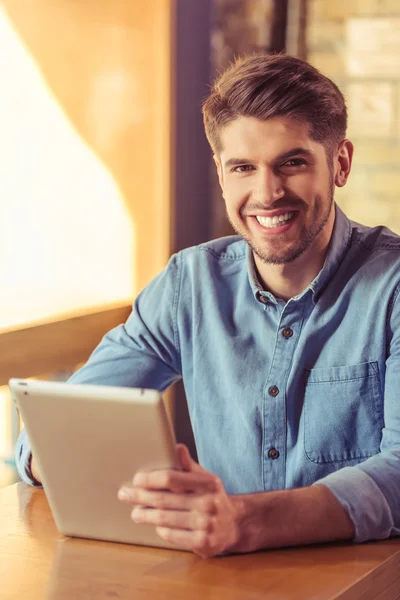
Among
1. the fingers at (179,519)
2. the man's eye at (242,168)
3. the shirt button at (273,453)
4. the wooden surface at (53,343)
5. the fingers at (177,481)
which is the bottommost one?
the wooden surface at (53,343)

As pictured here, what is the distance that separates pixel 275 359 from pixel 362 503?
43 centimetres

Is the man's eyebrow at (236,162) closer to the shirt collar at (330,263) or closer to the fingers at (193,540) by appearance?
the shirt collar at (330,263)

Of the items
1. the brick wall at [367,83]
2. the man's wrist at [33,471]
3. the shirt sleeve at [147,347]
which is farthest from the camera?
the brick wall at [367,83]

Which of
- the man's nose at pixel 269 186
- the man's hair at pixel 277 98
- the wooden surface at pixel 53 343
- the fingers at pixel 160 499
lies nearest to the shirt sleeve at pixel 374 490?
the fingers at pixel 160 499

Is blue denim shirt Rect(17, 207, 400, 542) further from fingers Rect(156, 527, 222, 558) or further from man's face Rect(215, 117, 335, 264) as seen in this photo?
fingers Rect(156, 527, 222, 558)

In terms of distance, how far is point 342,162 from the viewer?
6.80ft

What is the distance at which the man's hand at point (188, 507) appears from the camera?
4.59 feet

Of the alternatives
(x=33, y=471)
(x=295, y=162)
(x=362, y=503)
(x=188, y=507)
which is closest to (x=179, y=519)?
(x=188, y=507)

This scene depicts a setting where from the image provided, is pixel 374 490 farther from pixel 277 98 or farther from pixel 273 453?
pixel 277 98

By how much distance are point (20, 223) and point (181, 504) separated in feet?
6.69

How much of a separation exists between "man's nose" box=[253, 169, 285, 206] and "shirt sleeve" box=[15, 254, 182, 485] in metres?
0.29

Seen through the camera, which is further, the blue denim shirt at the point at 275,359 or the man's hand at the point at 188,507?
the blue denim shirt at the point at 275,359

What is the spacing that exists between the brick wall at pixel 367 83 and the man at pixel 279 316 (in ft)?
4.64

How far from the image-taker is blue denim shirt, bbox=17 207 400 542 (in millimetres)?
1836
